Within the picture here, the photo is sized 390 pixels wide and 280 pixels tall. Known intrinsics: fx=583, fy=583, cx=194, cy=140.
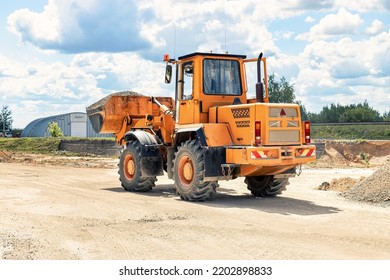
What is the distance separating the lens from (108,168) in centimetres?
2483

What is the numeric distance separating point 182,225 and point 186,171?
3300 mm

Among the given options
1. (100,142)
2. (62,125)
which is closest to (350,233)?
(100,142)

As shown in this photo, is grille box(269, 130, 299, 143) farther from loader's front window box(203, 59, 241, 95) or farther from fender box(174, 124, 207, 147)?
loader's front window box(203, 59, 241, 95)

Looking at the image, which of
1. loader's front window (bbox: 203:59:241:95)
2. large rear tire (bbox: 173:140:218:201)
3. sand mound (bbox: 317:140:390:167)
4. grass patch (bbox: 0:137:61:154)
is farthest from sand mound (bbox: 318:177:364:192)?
grass patch (bbox: 0:137:61:154)

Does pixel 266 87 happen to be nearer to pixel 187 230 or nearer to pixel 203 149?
pixel 203 149

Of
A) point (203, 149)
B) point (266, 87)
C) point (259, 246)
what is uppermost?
point (266, 87)

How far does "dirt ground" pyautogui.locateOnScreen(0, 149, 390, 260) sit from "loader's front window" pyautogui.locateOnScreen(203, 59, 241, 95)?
2.60 meters

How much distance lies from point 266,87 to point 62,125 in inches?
1811

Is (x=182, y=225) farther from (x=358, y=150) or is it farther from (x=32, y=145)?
(x=358, y=150)

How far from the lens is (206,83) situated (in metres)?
13.5

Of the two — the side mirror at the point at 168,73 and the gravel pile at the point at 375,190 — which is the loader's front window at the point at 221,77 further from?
A: the gravel pile at the point at 375,190

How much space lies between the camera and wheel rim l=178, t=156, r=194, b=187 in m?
13.2

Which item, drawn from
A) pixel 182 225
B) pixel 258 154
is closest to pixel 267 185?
pixel 258 154

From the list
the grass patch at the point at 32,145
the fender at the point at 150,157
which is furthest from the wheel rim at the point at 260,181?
the grass patch at the point at 32,145
